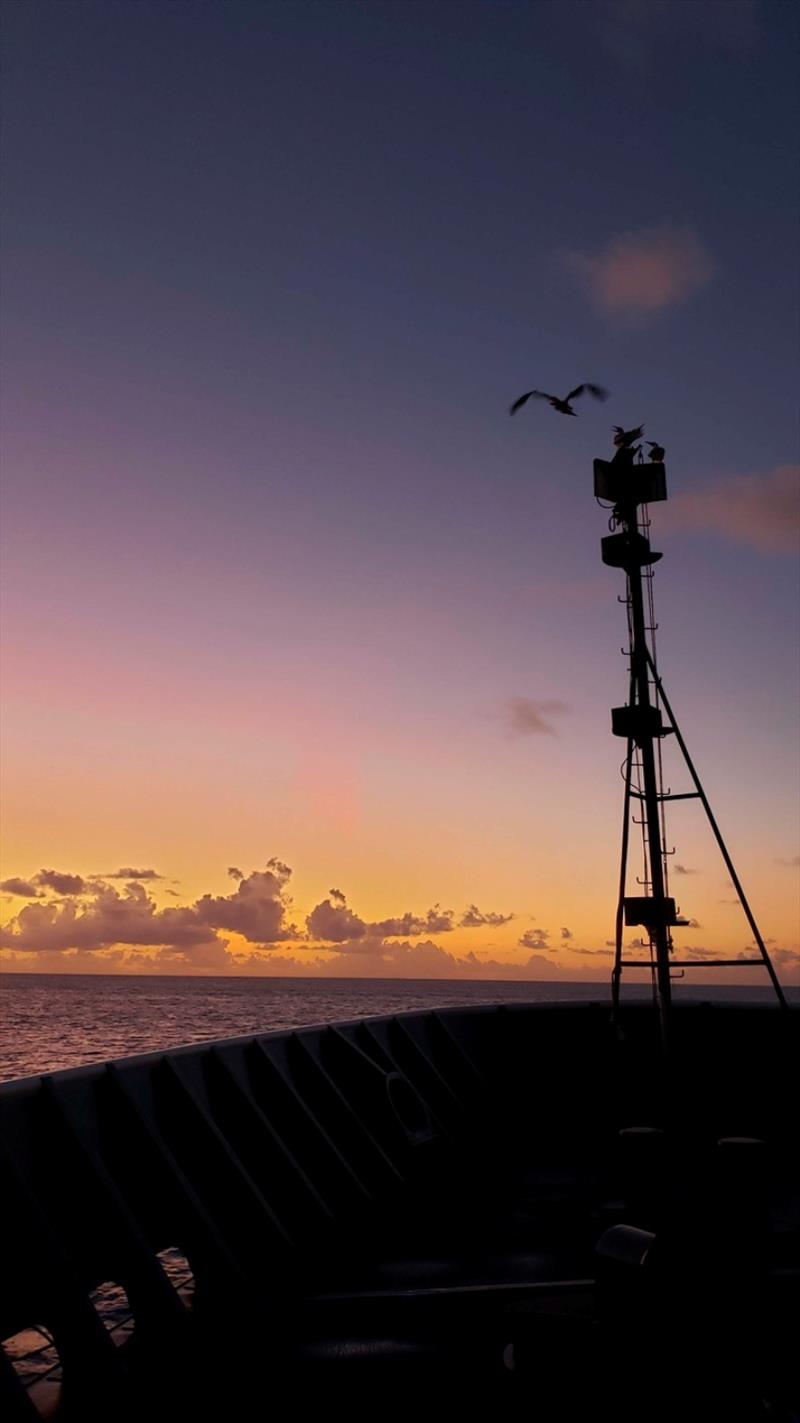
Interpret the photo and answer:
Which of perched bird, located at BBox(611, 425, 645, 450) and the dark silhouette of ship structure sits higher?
perched bird, located at BBox(611, 425, 645, 450)

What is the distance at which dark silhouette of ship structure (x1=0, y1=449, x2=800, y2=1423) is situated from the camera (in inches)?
231

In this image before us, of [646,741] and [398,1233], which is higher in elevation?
[646,741]

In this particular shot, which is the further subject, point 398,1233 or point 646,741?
point 646,741

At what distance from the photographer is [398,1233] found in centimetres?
1136

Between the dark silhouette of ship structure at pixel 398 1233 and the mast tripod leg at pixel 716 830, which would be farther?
the mast tripod leg at pixel 716 830

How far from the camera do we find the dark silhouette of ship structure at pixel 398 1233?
5.86 metres

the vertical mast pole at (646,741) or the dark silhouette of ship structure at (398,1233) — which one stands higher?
the vertical mast pole at (646,741)

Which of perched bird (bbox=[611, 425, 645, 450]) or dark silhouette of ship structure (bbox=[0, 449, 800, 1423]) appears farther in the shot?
perched bird (bbox=[611, 425, 645, 450])

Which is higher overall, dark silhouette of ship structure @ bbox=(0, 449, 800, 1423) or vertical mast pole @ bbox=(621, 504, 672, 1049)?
vertical mast pole @ bbox=(621, 504, 672, 1049)

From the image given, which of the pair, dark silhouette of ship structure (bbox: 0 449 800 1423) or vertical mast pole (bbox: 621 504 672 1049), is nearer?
dark silhouette of ship structure (bbox: 0 449 800 1423)

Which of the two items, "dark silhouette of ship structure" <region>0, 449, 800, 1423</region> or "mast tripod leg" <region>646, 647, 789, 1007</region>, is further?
"mast tripod leg" <region>646, 647, 789, 1007</region>

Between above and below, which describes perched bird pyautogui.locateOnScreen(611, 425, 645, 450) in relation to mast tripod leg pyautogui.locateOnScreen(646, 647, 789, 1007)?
above

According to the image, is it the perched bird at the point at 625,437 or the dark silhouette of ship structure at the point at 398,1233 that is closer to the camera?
the dark silhouette of ship structure at the point at 398,1233

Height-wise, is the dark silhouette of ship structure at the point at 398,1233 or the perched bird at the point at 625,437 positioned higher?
the perched bird at the point at 625,437
